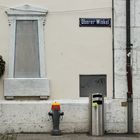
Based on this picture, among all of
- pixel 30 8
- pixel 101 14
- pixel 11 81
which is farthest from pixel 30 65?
pixel 101 14

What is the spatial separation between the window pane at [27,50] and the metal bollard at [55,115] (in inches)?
38.3

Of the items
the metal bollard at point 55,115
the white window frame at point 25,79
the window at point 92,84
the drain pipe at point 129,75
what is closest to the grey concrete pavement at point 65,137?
the metal bollard at point 55,115

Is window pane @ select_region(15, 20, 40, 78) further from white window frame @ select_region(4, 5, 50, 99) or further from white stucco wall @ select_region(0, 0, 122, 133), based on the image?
white stucco wall @ select_region(0, 0, 122, 133)

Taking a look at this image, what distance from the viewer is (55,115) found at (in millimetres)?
12586

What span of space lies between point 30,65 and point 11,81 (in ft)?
2.11

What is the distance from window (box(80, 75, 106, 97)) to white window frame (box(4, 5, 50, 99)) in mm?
942

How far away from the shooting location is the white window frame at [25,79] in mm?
12883

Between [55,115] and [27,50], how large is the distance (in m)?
1.84

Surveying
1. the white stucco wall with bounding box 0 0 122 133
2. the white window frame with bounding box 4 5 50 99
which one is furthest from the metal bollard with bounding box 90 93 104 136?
the white window frame with bounding box 4 5 50 99

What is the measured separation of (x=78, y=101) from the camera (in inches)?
513

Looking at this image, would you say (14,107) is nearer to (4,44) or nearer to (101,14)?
(4,44)

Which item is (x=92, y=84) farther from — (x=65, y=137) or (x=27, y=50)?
(x=27, y=50)

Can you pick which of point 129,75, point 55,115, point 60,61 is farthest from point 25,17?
point 129,75

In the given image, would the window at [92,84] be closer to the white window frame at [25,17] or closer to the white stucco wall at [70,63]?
the white stucco wall at [70,63]
